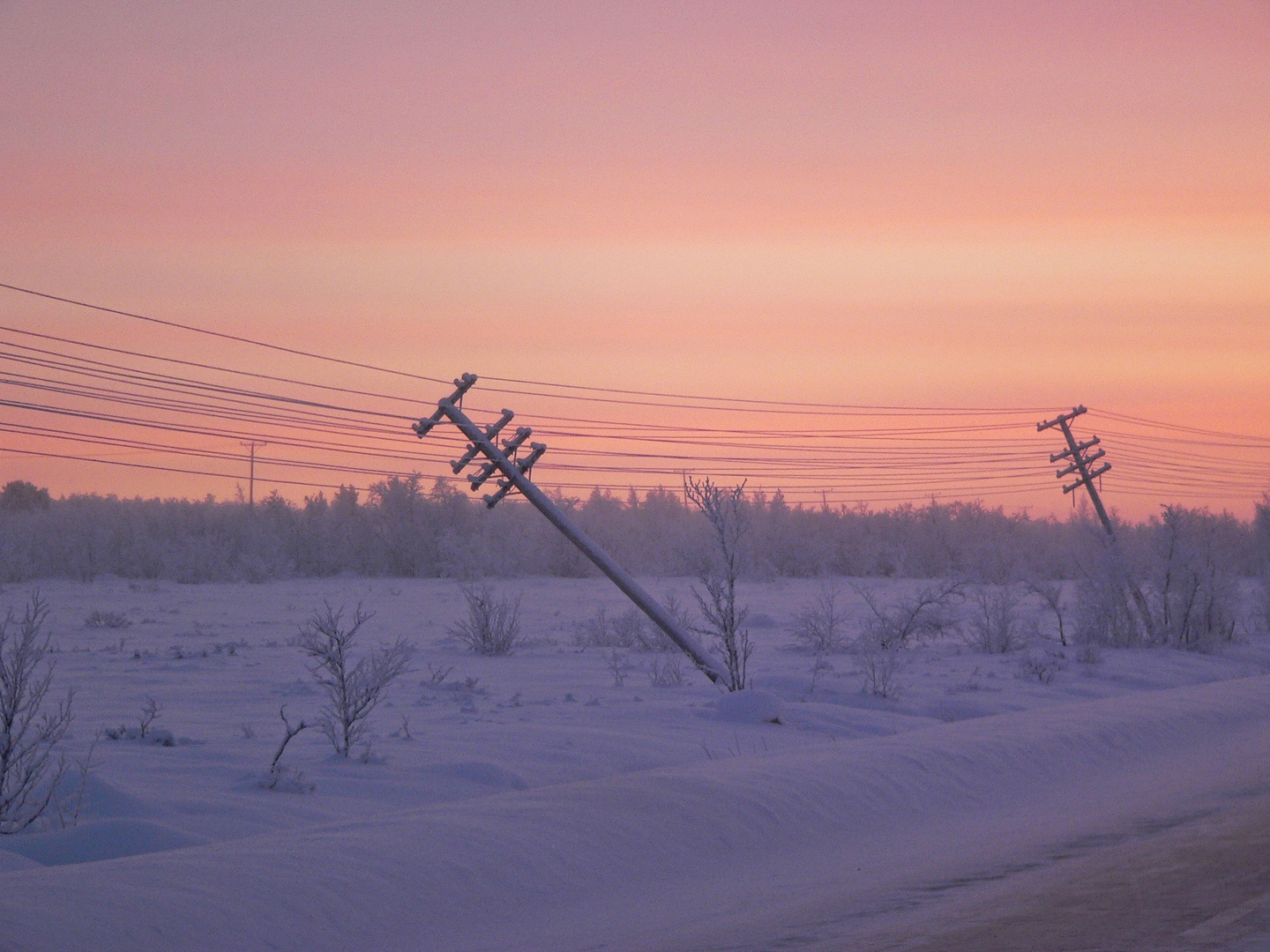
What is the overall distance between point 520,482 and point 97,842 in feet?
37.4

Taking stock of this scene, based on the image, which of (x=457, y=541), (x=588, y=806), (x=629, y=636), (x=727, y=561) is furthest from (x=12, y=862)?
(x=457, y=541)

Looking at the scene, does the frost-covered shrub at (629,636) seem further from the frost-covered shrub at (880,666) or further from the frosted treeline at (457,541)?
the frosted treeline at (457,541)

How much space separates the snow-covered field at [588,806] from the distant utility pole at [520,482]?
3.76ft

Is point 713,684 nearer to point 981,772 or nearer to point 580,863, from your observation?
point 981,772

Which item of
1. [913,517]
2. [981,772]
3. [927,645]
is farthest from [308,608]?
[913,517]

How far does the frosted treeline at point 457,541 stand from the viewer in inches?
2394

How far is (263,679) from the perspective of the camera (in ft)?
67.2

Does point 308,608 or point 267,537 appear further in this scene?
point 267,537

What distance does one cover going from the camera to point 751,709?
16.1 meters

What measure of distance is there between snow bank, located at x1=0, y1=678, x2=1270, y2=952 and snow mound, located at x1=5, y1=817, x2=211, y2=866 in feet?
2.52

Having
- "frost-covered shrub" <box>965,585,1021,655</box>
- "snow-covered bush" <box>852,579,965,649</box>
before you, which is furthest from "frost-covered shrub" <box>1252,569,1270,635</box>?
"snow-covered bush" <box>852,579,965,649</box>

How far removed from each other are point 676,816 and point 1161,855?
11.8 feet

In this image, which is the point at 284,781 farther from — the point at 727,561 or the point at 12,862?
the point at 727,561

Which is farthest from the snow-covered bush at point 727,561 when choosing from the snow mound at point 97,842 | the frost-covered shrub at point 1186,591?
the frost-covered shrub at point 1186,591
